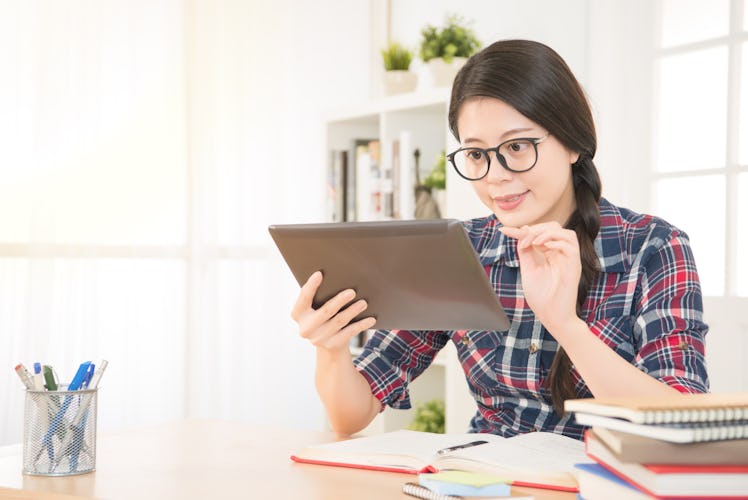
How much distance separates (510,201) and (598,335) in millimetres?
268

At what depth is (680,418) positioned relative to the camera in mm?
858

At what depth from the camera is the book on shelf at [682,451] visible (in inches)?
34.0

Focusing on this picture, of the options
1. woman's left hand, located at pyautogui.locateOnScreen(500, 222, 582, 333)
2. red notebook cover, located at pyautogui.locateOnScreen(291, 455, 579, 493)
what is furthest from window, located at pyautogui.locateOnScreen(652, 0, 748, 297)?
red notebook cover, located at pyautogui.locateOnScreen(291, 455, 579, 493)

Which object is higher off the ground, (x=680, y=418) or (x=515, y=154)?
(x=515, y=154)

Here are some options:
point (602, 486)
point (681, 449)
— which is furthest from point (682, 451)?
point (602, 486)

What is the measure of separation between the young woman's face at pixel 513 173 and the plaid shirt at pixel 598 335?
12cm

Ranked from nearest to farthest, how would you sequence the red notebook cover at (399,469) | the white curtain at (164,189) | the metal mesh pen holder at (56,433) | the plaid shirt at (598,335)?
the red notebook cover at (399,469) → the metal mesh pen holder at (56,433) → the plaid shirt at (598,335) → the white curtain at (164,189)

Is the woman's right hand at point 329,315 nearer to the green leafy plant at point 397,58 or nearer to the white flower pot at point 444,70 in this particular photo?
the white flower pot at point 444,70

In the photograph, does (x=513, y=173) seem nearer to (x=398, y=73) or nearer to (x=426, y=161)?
(x=426, y=161)

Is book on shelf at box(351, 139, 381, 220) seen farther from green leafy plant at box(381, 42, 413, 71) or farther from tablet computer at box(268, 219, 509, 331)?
tablet computer at box(268, 219, 509, 331)

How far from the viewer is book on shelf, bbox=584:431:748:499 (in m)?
0.84

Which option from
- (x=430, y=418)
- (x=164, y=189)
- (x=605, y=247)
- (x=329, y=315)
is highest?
(x=164, y=189)

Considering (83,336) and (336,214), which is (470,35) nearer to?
(336,214)

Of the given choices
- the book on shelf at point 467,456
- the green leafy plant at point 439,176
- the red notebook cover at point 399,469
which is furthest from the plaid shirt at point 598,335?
the green leafy plant at point 439,176
